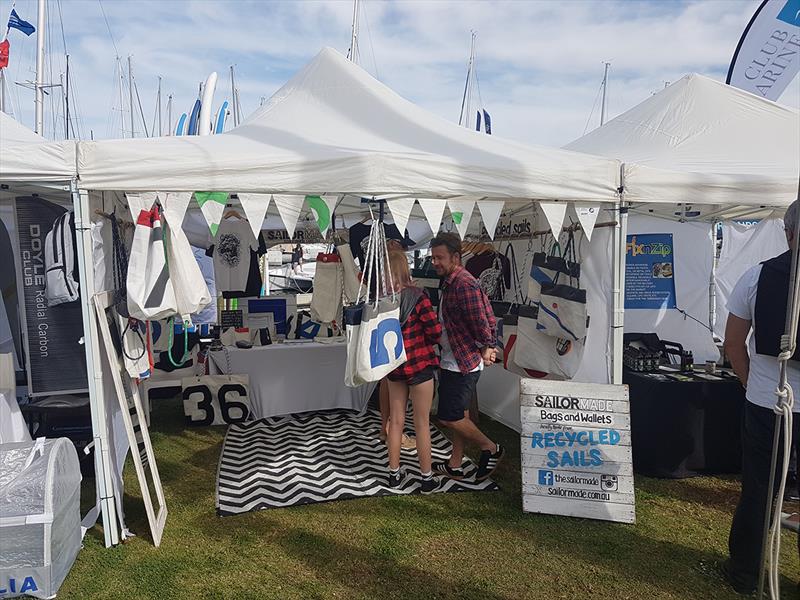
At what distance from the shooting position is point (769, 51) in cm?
606

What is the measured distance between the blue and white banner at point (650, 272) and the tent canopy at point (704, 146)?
1395 millimetres

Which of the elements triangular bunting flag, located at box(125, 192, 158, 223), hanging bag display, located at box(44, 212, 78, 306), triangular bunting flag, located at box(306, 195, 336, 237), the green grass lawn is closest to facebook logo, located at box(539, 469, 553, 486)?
the green grass lawn

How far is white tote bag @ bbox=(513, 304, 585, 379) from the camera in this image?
4.01 m

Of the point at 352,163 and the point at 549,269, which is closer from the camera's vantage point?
the point at 352,163

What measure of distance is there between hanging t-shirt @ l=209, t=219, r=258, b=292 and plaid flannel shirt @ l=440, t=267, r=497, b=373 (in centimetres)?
373

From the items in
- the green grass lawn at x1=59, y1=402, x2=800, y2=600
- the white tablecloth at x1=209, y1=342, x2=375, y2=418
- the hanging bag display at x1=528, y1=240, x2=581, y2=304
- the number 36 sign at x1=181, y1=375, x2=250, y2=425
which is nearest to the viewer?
the green grass lawn at x1=59, y1=402, x2=800, y2=600

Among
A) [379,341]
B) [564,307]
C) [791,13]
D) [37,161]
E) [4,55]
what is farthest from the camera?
[4,55]

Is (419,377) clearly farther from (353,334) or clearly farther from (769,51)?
(769,51)

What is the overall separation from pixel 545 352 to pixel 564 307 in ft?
1.43

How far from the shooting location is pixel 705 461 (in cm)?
397

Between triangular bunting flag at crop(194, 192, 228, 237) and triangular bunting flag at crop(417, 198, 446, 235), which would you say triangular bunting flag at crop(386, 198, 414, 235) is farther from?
triangular bunting flag at crop(194, 192, 228, 237)

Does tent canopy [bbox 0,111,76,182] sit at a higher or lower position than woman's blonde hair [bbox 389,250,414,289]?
higher

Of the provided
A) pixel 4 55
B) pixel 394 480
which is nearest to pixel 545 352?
pixel 394 480

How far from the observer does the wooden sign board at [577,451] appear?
3.34 metres
